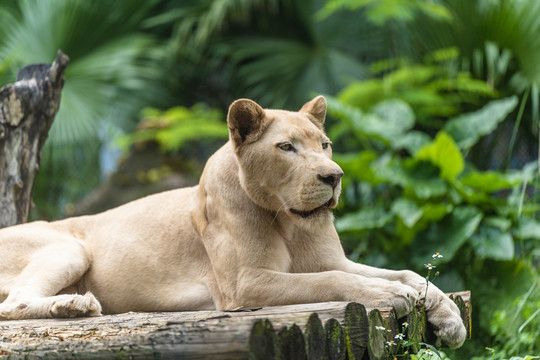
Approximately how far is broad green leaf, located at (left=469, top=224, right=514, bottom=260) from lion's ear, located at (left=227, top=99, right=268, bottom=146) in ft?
12.2

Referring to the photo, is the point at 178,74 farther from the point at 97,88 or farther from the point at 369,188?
the point at 369,188

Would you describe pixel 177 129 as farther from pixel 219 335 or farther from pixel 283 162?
pixel 219 335

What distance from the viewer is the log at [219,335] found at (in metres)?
2.09

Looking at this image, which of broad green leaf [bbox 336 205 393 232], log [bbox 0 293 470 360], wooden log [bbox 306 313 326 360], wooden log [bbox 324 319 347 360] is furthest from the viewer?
broad green leaf [bbox 336 205 393 232]

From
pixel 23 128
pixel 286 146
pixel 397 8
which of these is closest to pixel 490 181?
pixel 397 8

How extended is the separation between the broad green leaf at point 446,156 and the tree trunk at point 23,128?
3.61 m

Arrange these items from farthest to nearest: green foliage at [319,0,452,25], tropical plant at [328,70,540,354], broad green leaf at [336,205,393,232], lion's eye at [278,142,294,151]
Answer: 1. green foliage at [319,0,452,25]
2. broad green leaf at [336,205,393,232]
3. tropical plant at [328,70,540,354]
4. lion's eye at [278,142,294,151]

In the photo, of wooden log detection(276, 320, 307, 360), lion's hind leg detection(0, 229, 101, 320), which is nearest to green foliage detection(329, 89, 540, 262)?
lion's hind leg detection(0, 229, 101, 320)

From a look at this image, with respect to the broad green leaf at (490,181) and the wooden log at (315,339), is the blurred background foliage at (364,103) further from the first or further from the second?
the wooden log at (315,339)

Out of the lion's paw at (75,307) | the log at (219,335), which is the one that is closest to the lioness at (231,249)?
the lion's paw at (75,307)

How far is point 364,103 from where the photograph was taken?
859 centimetres

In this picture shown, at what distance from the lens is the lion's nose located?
115 inches

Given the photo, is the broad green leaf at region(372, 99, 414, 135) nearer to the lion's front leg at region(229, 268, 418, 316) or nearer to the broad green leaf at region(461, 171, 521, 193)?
the broad green leaf at region(461, 171, 521, 193)

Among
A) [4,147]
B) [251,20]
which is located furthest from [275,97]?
[4,147]
